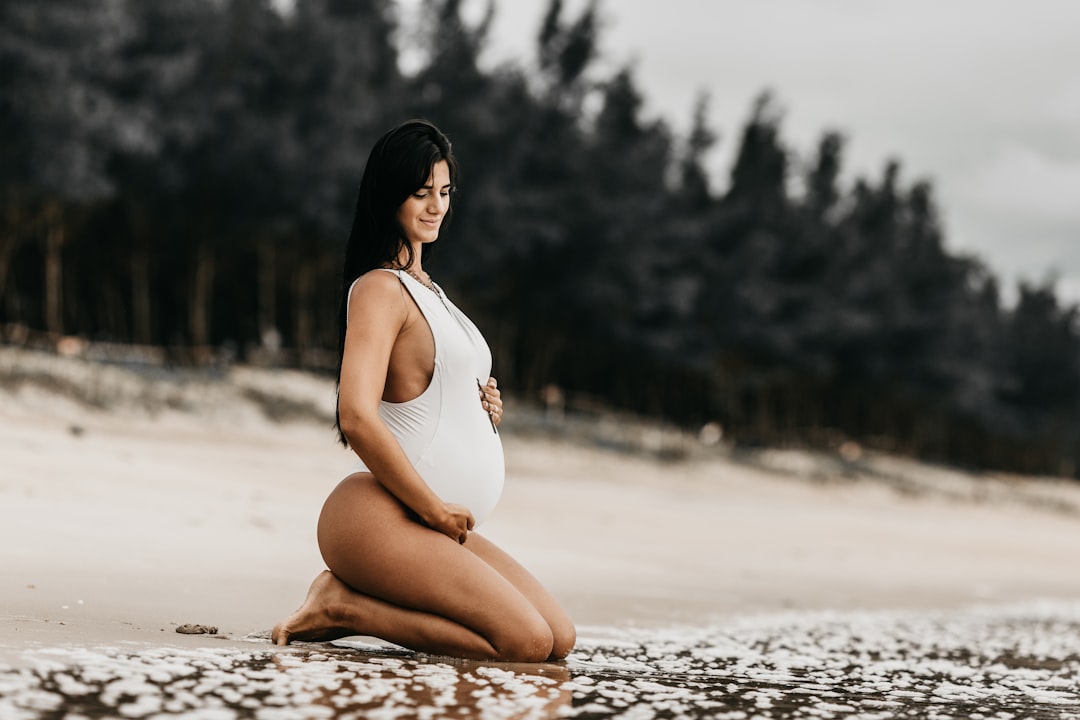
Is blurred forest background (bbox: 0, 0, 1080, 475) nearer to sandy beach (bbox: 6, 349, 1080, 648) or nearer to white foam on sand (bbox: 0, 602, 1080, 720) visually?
sandy beach (bbox: 6, 349, 1080, 648)

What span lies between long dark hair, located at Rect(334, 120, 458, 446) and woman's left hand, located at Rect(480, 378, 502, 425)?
17.2 inches

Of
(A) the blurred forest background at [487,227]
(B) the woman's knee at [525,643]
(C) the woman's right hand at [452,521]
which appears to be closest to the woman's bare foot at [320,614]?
(C) the woman's right hand at [452,521]

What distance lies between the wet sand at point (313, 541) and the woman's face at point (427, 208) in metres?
Answer: 1.24

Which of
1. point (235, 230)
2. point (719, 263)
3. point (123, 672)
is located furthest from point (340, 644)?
point (719, 263)

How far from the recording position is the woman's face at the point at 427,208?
371 cm

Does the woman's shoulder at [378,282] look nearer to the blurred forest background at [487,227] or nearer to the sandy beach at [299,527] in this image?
the sandy beach at [299,527]

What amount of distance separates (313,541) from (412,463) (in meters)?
4.20

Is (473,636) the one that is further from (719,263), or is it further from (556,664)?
(719,263)

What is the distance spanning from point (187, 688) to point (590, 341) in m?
25.2

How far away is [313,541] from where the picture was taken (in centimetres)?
757

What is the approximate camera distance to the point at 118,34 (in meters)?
18.2

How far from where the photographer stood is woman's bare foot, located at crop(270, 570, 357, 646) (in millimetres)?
3551

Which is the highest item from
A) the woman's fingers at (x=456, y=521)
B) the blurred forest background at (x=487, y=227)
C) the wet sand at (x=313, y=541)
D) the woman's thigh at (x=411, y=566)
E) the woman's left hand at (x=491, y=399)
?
the blurred forest background at (x=487, y=227)

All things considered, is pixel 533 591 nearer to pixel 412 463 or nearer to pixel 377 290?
pixel 412 463
